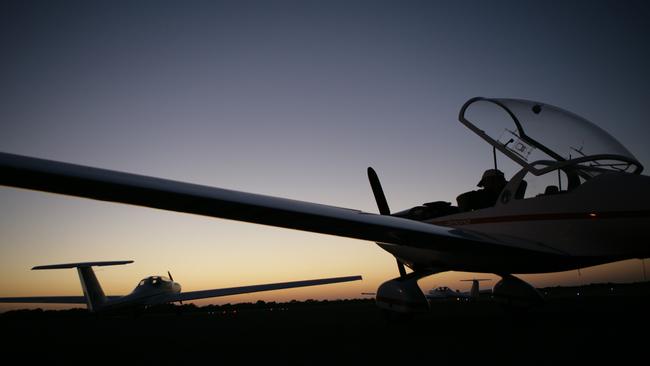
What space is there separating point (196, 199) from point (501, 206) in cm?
442

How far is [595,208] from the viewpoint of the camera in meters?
4.86

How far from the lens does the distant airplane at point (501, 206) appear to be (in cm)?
294

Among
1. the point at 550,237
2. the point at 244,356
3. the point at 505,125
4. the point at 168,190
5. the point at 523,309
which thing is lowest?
the point at 523,309

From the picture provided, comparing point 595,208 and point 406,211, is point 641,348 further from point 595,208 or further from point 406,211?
point 406,211

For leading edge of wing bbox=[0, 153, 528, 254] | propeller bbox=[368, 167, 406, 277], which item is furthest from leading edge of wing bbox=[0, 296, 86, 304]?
leading edge of wing bbox=[0, 153, 528, 254]

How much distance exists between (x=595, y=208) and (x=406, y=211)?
12.9 ft

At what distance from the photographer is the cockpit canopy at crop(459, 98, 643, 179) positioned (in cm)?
549

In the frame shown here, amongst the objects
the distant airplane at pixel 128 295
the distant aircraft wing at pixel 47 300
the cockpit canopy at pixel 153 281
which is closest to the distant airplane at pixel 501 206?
the distant airplane at pixel 128 295

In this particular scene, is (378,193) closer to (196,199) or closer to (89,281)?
(196,199)

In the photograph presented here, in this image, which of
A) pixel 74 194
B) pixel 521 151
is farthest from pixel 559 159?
pixel 74 194

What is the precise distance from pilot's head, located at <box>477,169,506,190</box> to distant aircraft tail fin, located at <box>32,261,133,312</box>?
56.1ft

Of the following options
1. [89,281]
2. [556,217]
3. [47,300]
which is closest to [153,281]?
[89,281]

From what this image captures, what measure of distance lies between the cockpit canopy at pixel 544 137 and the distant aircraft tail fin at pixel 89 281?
1734cm

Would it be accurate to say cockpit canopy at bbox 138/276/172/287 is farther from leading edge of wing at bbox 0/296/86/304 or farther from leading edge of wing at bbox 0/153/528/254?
leading edge of wing at bbox 0/153/528/254
